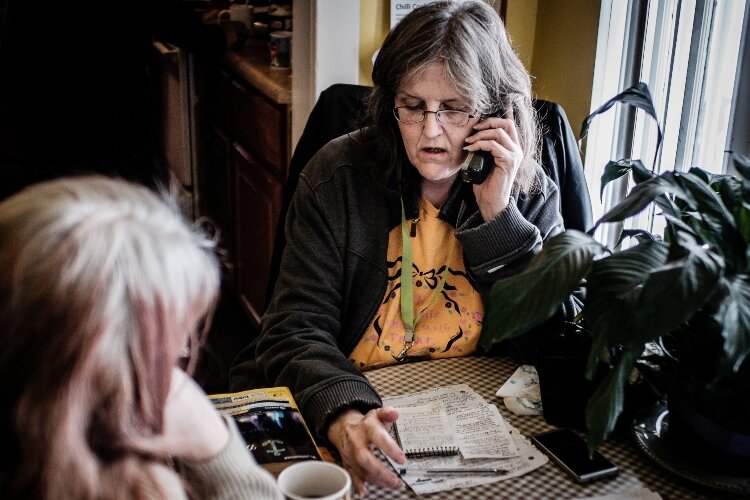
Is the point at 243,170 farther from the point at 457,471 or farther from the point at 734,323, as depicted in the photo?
the point at 734,323

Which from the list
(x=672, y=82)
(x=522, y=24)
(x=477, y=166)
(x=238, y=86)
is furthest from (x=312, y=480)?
(x=238, y=86)

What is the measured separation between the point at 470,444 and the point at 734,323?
41 cm

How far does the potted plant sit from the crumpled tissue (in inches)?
8.6

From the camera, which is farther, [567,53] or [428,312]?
[567,53]

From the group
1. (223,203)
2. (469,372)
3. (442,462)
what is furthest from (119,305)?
(223,203)

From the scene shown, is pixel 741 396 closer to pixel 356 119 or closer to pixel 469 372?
pixel 469 372

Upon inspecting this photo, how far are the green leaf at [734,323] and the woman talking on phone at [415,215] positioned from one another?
56cm

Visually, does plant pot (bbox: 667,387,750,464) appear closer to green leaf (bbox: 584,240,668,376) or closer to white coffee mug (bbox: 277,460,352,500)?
green leaf (bbox: 584,240,668,376)

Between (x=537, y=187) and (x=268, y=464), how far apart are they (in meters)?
0.85

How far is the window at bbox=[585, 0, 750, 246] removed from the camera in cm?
169

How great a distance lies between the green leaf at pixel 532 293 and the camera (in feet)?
3.15

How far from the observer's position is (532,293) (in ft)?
3.18

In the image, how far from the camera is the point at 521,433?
1.18m

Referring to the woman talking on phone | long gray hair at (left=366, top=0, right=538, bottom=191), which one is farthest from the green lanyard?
long gray hair at (left=366, top=0, right=538, bottom=191)
